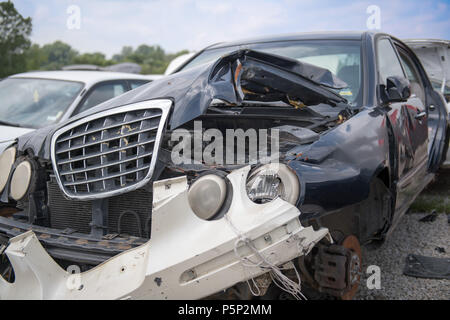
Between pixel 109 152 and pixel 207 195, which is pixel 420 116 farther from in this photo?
pixel 109 152

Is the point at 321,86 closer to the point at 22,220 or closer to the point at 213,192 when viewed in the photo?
the point at 213,192

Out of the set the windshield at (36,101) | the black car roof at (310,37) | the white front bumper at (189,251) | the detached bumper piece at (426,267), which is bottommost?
the detached bumper piece at (426,267)

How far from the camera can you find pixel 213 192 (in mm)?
1850

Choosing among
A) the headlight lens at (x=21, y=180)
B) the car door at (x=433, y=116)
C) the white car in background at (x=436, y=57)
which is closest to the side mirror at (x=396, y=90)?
the car door at (x=433, y=116)

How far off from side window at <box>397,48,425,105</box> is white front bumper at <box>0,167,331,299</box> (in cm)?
289

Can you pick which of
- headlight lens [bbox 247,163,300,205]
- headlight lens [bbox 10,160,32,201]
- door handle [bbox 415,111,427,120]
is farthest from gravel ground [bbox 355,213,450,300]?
headlight lens [bbox 10,160,32,201]

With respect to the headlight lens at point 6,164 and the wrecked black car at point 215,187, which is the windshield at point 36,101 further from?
the wrecked black car at point 215,187

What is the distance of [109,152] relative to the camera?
2154mm

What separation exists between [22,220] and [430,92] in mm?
4491

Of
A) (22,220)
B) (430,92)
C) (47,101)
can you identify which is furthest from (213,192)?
(430,92)

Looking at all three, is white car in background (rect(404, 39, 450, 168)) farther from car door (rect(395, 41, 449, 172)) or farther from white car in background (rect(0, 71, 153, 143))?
white car in background (rect(0, 71, 153, 143))

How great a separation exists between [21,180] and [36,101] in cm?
261

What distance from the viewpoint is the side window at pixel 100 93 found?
15.8 feet

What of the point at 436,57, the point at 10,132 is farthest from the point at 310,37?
the point at 436,57
